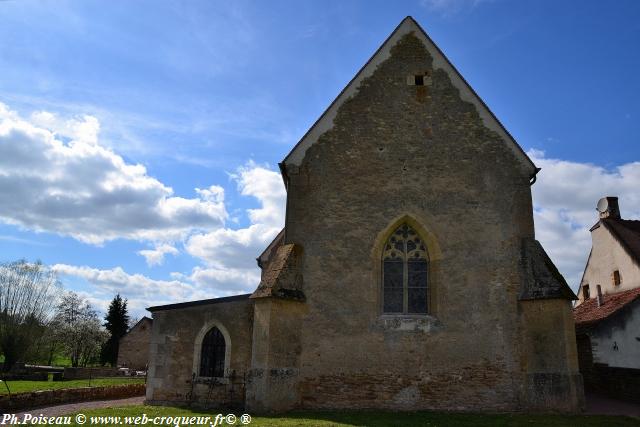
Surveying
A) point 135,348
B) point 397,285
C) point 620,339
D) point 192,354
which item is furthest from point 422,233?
point 135,348

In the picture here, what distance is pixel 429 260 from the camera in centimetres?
1376

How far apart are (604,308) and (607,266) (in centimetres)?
453

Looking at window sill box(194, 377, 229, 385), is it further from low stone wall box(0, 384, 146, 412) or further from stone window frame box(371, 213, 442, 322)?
low stone wall box(0, 384, 146, 412)

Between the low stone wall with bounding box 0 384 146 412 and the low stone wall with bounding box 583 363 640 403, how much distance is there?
699 inches

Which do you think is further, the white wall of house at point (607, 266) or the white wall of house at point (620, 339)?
the white wall of house at point (607, 266)

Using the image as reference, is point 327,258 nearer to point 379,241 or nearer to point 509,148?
point 379,241

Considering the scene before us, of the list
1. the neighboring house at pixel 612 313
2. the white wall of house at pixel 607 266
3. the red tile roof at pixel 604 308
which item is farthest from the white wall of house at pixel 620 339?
the white wall of house at pixel 607 266

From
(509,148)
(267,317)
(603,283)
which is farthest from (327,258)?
(603,283)

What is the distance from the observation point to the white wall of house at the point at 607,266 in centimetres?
2098

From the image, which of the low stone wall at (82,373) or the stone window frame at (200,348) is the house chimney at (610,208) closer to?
the stone window frame at (200,348)

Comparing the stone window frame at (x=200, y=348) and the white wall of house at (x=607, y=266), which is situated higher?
the white wall of house at (x=607, y=266)

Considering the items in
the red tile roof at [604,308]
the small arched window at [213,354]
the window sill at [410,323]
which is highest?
the red tile roof at [604,308]

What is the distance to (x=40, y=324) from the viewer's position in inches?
1625

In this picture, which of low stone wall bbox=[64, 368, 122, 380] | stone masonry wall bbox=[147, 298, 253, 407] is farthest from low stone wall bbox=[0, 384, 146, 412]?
low stone wall bbox=[64, 368, 122, 380]
